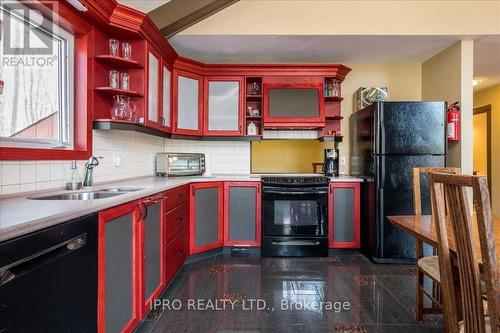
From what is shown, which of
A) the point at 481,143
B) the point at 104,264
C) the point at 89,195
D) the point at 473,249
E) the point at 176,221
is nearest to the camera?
the point at 473,249

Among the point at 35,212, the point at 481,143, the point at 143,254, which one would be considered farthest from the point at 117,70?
the point at 481,143

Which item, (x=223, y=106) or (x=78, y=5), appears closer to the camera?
(x=78, y=5)

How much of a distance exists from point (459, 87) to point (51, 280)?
3990 mm

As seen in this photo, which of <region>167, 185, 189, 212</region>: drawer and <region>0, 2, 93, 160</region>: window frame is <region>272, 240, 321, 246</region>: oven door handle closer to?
<region>167, 185, 189, 212</region>: drawer

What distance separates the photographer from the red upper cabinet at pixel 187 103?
138 inches

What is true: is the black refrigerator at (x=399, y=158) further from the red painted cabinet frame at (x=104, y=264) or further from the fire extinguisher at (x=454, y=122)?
the red painted cabinet frame at (x=104, y=264)

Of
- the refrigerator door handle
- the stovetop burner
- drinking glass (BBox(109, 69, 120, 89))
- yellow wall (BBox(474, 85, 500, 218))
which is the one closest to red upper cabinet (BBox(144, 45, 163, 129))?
drinking glass (BBox(109, 69, 120, 89))

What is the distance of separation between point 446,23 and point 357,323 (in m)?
3.17

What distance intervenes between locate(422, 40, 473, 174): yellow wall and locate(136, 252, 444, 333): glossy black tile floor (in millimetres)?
1431

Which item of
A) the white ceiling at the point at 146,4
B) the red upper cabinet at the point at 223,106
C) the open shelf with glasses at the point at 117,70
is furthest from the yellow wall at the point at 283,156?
the open shelf with glasses at the point at 117,70

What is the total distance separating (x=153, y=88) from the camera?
9.32 ft

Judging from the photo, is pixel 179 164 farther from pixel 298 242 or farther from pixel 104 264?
pixel 104 264

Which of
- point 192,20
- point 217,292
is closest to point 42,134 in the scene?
point 217,292

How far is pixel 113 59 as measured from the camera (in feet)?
7.82
